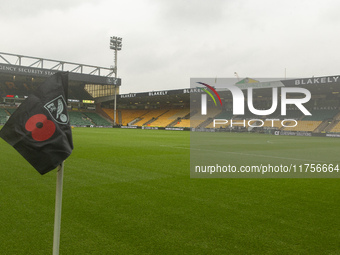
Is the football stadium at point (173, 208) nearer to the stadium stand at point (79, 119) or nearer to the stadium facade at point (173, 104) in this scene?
the stadium facade at point (173, 104)

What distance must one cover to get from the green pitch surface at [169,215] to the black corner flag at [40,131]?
1.59 metres

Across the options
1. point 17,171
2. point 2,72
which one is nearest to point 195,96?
point 2,72

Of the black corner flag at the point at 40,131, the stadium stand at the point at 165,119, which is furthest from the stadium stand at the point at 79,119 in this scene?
the black corner flag at the point at 40,131

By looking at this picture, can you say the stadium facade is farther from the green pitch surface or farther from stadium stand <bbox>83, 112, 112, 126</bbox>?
the green pitch surface

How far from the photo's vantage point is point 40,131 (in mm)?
2490

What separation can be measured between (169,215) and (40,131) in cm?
308

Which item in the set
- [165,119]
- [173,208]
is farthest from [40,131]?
[165,119]

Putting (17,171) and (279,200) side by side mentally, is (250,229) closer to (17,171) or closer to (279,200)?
(279,200)

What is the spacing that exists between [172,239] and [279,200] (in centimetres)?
308

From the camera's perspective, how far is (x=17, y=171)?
29.1 ft

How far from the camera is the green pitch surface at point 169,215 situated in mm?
3781

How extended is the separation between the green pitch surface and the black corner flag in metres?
1.59

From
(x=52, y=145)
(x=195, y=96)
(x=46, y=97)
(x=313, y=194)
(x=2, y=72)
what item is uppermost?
(x=2, y=72)

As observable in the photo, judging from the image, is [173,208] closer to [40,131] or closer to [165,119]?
[40,131]
